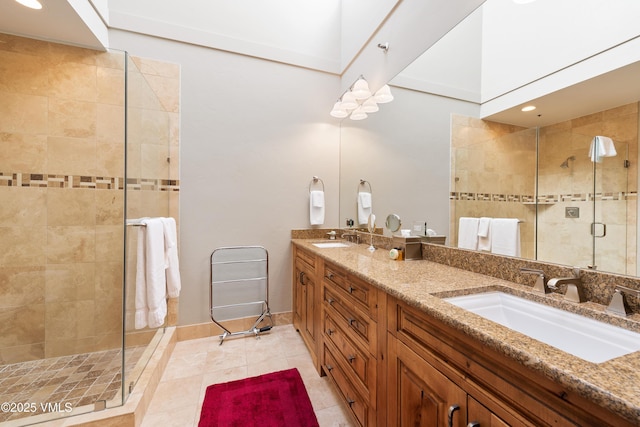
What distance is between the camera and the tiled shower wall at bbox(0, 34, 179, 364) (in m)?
1.81

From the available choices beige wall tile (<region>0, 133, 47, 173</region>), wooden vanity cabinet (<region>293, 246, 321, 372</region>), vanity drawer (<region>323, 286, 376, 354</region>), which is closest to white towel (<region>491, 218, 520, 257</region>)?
vanity drawer (<region>323, 286, 376, 354</region>)

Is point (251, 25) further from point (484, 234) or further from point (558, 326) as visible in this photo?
point (558, 326)

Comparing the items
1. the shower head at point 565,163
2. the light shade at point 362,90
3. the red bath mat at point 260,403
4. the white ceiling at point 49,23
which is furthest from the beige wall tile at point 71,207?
the shower head at point 565,163

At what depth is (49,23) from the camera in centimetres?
169

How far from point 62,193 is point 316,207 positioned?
79.1 inches

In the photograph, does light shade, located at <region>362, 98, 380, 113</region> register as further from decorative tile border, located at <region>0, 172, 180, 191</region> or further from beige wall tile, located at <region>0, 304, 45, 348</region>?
beige wall tile, located at <region>0, 304, 45, 348</region>

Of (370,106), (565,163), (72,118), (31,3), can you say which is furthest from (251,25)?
(565,163)

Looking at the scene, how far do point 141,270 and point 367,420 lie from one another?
4.96 feet

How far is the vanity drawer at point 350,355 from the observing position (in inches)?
44.3

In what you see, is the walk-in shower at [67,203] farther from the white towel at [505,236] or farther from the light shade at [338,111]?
the white towel at [505,236]

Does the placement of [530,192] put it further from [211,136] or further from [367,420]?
[211,136]

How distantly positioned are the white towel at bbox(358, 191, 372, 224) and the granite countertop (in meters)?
1.04

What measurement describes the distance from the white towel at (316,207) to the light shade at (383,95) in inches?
39.7

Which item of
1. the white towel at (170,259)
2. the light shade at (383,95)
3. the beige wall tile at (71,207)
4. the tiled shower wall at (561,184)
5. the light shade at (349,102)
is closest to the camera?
the tiled shower wall at (561,184)
